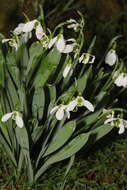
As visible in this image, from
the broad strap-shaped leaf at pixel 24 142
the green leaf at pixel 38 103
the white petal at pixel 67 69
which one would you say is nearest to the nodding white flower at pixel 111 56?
the white petal at pixel 67 69

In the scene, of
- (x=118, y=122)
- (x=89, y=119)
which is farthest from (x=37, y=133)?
(x=118, y=122)

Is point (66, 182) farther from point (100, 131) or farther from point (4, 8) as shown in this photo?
point (4, 8)

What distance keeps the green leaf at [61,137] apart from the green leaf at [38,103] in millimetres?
103

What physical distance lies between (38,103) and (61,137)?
0.16 metres

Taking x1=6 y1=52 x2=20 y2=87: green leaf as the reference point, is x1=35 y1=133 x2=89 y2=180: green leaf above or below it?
below

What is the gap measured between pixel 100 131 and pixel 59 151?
0.18m

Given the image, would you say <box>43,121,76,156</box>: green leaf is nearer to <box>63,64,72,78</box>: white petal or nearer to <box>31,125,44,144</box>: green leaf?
<box>31,125,44,144</box>: green leaf

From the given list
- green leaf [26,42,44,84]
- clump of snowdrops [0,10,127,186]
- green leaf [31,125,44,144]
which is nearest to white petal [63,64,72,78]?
clump of snowdrops [0,10,127,186]

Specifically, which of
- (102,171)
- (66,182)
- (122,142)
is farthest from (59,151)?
(122,142)

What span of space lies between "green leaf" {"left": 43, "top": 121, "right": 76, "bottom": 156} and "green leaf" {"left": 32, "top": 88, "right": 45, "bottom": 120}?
0.34 feet

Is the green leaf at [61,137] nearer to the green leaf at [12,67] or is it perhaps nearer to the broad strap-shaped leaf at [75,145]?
the broad strap-shaped leaf at [75,145]

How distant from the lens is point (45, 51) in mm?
1603

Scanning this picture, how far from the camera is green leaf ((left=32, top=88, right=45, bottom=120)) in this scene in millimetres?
1509

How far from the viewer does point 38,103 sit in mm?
1554
